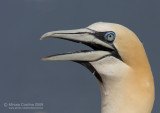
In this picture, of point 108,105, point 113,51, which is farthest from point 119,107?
point 113,51

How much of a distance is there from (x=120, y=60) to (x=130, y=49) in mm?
233

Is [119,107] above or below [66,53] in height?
below

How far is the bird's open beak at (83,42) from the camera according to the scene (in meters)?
9.00

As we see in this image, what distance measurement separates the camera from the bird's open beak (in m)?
9.00

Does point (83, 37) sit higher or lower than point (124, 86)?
higher

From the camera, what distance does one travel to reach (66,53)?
9.04 metres

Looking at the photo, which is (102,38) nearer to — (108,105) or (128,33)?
(128,33)

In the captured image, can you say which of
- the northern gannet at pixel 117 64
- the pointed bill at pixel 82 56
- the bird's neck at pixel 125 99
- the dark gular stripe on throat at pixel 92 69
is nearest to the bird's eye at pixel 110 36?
the northern gannet at pixel 117 64

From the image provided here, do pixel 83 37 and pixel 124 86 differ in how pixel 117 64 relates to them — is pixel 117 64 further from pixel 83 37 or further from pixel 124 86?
pixel 83 37

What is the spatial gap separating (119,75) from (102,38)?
0.65 metres

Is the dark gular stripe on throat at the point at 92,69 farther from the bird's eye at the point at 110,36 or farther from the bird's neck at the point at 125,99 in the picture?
the bird's eye at the point at 110,36

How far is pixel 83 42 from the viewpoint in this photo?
9180 mm

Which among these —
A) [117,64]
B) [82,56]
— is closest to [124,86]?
[117,64]

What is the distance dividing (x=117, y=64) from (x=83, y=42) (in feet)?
2.11
